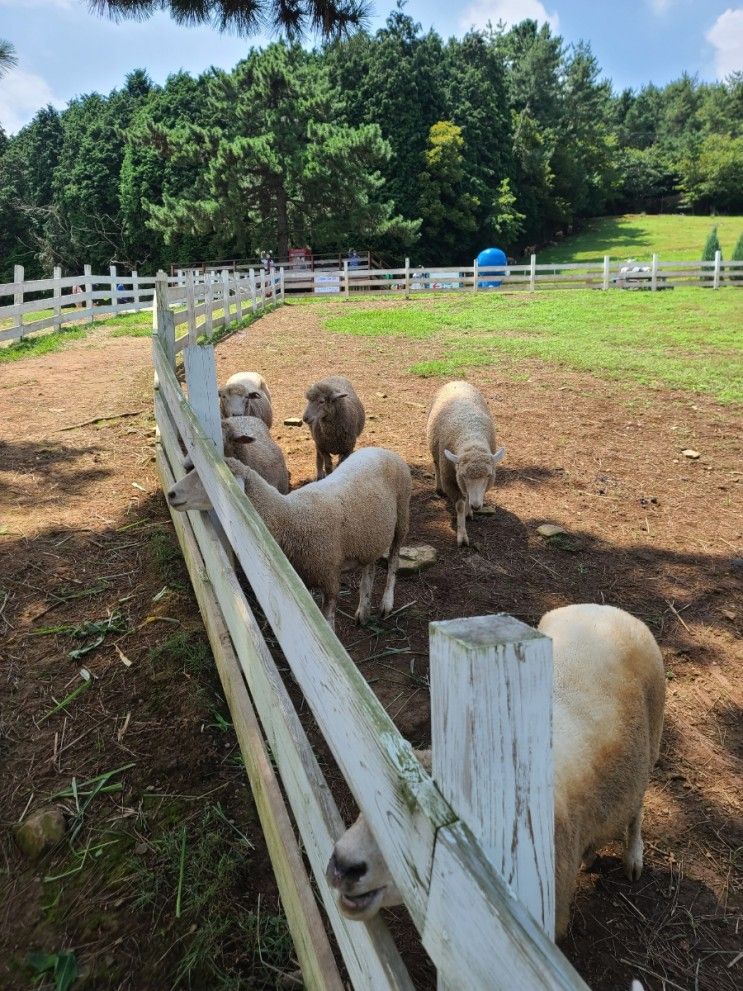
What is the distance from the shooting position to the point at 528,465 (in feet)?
22.3

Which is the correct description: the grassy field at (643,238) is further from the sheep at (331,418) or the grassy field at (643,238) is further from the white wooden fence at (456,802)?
the white wooden fence at (456,802)

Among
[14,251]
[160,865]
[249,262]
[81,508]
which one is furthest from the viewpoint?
[14,251]

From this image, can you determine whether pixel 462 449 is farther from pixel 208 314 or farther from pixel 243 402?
pixel 208 314

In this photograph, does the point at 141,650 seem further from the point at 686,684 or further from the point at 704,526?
the point at 704,526

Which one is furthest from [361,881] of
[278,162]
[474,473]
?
[278,162]

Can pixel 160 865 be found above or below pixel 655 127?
below

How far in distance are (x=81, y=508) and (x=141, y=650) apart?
2.12 m

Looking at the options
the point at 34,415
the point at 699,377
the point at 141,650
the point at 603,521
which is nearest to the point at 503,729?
the point at 141,650

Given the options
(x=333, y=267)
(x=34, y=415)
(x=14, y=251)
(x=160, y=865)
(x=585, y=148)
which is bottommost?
(x=160, y=865)

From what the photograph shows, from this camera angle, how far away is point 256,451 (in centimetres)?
507

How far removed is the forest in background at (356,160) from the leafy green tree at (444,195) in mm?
124

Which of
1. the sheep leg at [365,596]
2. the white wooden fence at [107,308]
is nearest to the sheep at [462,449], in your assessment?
the sheep leg at [365,596]

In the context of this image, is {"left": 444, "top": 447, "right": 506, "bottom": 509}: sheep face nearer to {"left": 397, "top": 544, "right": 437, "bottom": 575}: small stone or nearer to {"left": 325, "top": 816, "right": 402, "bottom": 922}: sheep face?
{"left": 397, "top": 544, "right": 437, "bottom": 575}: small stone

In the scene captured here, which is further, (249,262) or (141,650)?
(249,262)
